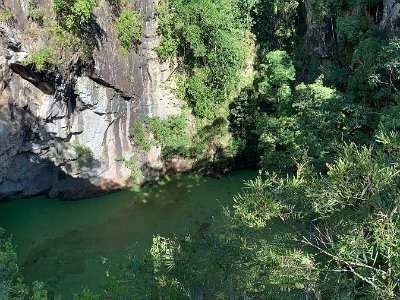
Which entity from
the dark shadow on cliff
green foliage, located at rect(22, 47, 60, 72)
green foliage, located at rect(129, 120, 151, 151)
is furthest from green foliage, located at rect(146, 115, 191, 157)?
green foliage, located at rect(22, 47, 60, 72)

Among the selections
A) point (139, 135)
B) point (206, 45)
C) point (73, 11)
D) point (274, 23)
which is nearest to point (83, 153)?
point (139, 135)

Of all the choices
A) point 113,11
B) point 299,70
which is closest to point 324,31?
point 299,70

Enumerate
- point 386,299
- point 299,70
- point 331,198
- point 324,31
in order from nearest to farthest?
point 386,299 → point 331,198 → point 324,31 → point 299,70

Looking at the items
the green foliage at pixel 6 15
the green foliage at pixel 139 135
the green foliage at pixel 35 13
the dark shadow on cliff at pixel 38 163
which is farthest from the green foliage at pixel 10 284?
the green foliage at pixel 139 135

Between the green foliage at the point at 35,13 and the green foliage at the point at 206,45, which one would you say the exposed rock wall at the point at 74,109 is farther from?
the green foliage at the point at 206,45

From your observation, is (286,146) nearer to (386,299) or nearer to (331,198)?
(331,198)

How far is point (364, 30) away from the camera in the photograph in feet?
36.2

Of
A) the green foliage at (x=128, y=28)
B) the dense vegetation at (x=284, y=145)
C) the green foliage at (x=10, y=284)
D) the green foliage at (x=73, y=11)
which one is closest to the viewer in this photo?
the dense vegetation at (x=284, y=145)

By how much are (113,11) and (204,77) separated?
3946 mm

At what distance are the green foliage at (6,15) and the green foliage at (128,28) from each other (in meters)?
3.27

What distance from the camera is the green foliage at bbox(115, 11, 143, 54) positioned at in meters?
12.9

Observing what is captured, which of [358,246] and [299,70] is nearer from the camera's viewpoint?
[358,246]

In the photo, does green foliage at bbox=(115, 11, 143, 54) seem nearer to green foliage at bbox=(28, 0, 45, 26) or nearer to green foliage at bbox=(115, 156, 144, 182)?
green foliage at bbox=(28, 0, 45, 26)

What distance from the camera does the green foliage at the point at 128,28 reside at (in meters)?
12.9
